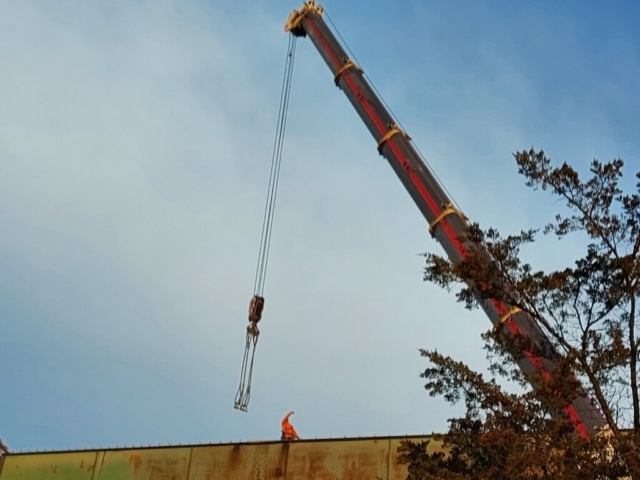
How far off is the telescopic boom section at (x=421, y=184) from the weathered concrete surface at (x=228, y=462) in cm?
501

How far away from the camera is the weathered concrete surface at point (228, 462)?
21016mm

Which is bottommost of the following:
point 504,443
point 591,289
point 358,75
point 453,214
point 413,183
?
point 504,443

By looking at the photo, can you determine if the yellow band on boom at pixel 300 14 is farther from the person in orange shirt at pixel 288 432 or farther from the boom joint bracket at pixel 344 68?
the person in orange shirt at pixel 288 432

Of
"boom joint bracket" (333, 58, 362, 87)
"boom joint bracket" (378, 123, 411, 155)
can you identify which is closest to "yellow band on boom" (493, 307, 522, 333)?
"boom joint bracket" (378, 123, 411, 155)

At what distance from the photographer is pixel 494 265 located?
1406 cm

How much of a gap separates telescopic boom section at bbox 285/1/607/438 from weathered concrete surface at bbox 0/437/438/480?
501 cm

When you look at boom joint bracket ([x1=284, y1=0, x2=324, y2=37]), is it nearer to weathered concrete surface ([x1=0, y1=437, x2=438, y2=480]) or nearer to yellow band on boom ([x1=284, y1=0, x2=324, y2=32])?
yellow band on boom ([x1=284, y1=0, x2=324, y2=32])

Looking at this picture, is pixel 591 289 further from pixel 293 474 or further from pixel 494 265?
pixel 293 474

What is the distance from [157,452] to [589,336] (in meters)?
15.3

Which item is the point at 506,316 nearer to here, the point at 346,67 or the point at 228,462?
the point at 228,462

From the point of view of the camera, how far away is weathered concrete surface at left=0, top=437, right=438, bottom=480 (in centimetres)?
2102

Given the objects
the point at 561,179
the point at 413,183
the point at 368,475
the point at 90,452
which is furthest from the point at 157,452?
the point at 561,179

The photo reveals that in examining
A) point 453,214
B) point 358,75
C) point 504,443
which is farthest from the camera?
point 358,75

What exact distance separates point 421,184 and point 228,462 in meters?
10.5
